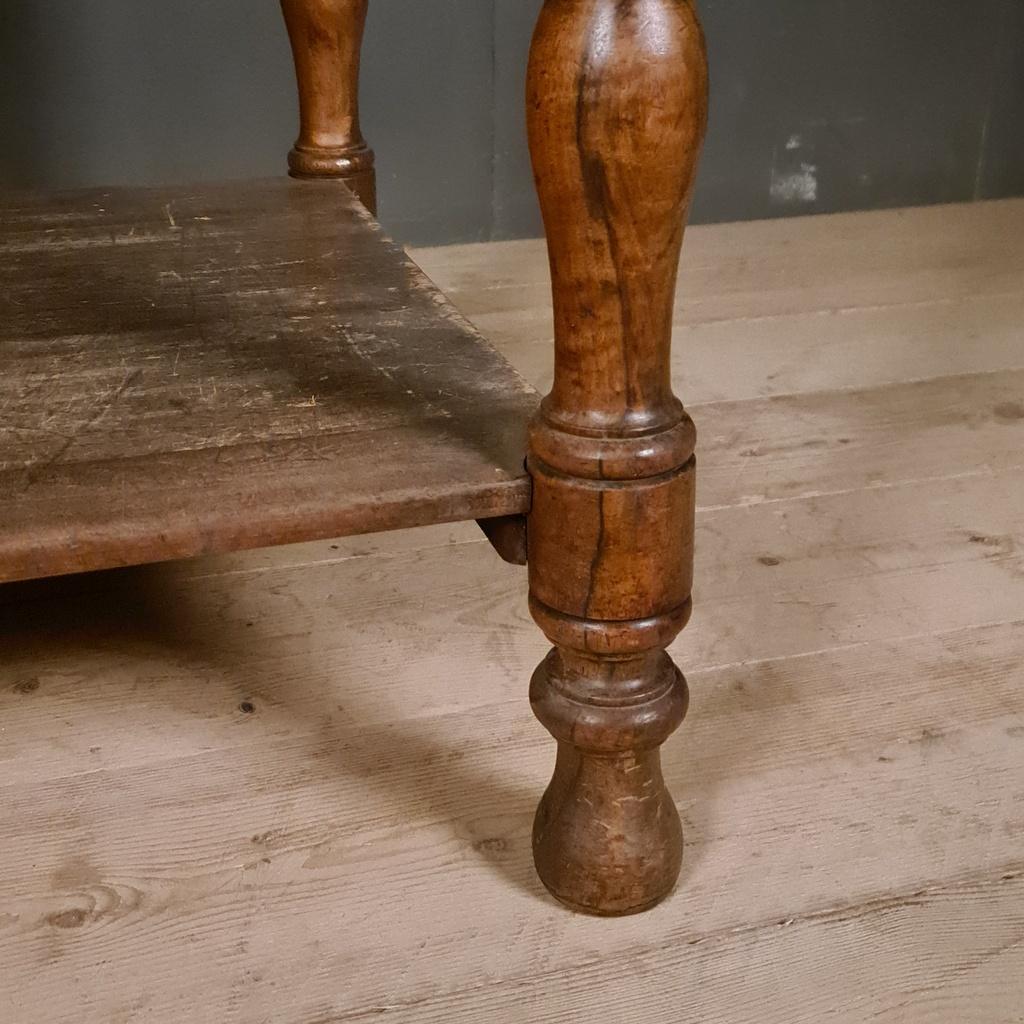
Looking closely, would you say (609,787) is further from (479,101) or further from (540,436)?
(479,101)

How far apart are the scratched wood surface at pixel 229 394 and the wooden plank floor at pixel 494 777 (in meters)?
0.19

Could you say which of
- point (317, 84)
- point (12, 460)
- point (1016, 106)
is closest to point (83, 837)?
point (12, 460)

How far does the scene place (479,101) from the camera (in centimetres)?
184

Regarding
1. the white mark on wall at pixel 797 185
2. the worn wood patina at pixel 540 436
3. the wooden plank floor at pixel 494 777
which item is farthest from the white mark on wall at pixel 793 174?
the worn wood patina at pixel 540 436

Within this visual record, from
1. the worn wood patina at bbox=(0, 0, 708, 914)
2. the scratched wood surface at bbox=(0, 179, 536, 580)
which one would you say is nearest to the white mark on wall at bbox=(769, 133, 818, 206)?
the scratched wood surface at bbox=(0, 179, 536, 580)

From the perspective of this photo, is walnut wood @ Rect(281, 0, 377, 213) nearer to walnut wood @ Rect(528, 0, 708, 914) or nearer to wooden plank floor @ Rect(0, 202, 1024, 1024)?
wooden plank floor @ Rect(0, 202, 1024, 1024)

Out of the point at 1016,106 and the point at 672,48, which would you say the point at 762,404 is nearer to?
the point at 672,48

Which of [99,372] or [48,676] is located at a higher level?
[99,372]

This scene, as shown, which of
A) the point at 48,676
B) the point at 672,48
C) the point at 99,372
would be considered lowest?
the point at 48,676

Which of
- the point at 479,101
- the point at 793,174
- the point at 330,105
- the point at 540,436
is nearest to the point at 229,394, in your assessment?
the point at 540,436

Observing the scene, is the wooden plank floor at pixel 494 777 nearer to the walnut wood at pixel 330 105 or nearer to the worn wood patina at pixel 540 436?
the worn wood patina at pixel 540 436

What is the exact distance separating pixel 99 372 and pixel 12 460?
0.43 ft

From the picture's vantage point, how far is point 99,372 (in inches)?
28.9

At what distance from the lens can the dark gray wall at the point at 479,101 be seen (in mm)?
1673
